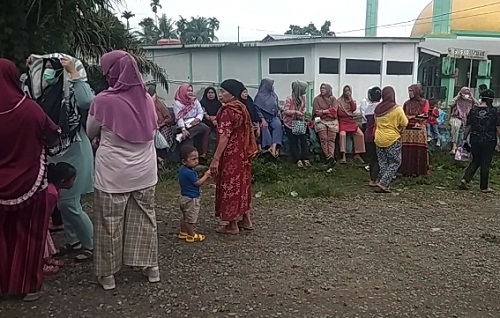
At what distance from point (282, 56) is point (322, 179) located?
34.1 ft

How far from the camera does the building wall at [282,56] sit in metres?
18.0

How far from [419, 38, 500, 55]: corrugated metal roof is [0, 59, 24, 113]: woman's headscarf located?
69.5 feet

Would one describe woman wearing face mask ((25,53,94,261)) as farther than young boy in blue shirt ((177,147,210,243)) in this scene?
No

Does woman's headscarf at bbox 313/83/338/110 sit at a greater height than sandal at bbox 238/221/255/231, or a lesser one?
greater

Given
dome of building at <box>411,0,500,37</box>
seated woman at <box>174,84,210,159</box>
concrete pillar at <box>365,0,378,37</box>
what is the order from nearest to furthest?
seated woman at <box>174,84,210,159</box>
dome of building at <box>411,0,500,37</box>
concrete pillar at <box>365,0,378,37</box>

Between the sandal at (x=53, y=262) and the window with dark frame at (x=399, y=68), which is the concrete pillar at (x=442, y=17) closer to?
the window with dark frame at (x=399, y=68)

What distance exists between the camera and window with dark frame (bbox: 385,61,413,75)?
19.5m

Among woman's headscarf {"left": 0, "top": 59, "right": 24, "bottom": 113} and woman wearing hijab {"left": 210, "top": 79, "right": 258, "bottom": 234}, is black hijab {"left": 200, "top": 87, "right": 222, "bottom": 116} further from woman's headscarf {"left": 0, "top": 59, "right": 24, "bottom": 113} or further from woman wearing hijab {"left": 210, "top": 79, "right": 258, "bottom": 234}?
woman's headscarf {"left": 0, "top": 59, "right": 24, "bottom": 113}

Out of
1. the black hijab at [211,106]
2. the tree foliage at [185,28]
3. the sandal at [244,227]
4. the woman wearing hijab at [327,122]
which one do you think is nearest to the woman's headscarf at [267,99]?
the black hijab at [211,106]

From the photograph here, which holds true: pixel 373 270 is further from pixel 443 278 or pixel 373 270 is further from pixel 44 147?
pixel 44 147

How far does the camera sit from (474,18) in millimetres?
25984

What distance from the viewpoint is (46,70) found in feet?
13.8

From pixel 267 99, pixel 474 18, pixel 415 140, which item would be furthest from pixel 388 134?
pixel 474 18

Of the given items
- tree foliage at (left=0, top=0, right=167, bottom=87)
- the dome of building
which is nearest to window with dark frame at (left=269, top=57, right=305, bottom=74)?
the dome of building
